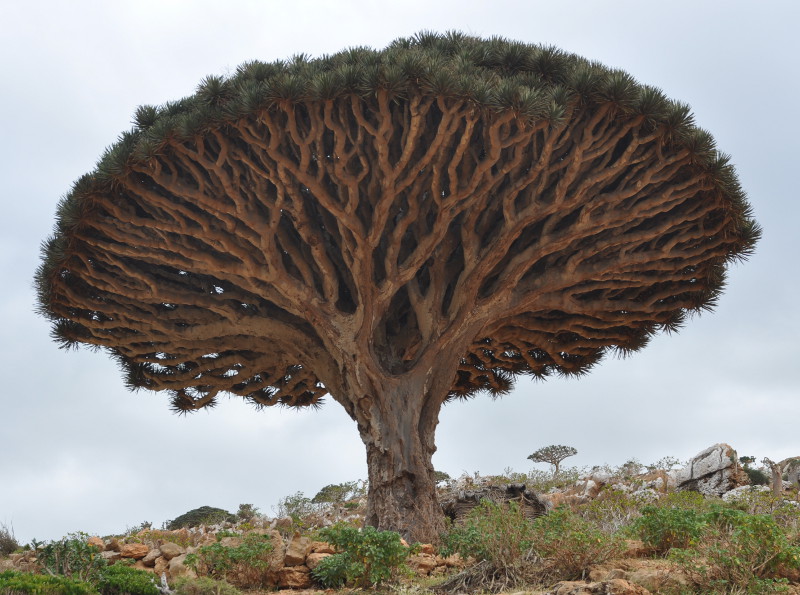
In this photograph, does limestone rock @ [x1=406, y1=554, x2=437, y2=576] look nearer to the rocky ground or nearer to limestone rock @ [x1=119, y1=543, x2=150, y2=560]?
the rocky ground

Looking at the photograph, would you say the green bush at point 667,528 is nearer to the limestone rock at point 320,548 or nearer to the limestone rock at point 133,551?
the limestone rock at point 320,548

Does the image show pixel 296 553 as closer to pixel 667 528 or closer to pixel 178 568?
pixel 178 568

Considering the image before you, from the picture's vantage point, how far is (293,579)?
8391mm

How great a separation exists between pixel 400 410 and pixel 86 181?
5.41 m

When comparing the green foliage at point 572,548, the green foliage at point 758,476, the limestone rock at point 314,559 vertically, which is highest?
the green foliage at point 758,476

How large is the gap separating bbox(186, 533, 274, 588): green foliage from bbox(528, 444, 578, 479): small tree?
61.4 feet

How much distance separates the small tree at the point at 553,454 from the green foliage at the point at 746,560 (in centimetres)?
1973

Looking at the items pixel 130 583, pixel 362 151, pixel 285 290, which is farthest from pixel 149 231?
pixel 130 583

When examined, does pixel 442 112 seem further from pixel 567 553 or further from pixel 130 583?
pixel 130 583

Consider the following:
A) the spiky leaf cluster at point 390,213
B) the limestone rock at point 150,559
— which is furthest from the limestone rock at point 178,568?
the spiky leaf cluster at point 390,213

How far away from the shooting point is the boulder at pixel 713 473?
1619 centimetres

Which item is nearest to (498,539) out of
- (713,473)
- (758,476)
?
(713,473)

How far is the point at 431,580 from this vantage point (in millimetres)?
7859

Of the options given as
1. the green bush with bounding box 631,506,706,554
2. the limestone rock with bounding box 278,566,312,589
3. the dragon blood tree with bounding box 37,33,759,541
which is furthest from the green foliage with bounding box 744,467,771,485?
the limestone rock with bounding box 278,566,312,589
